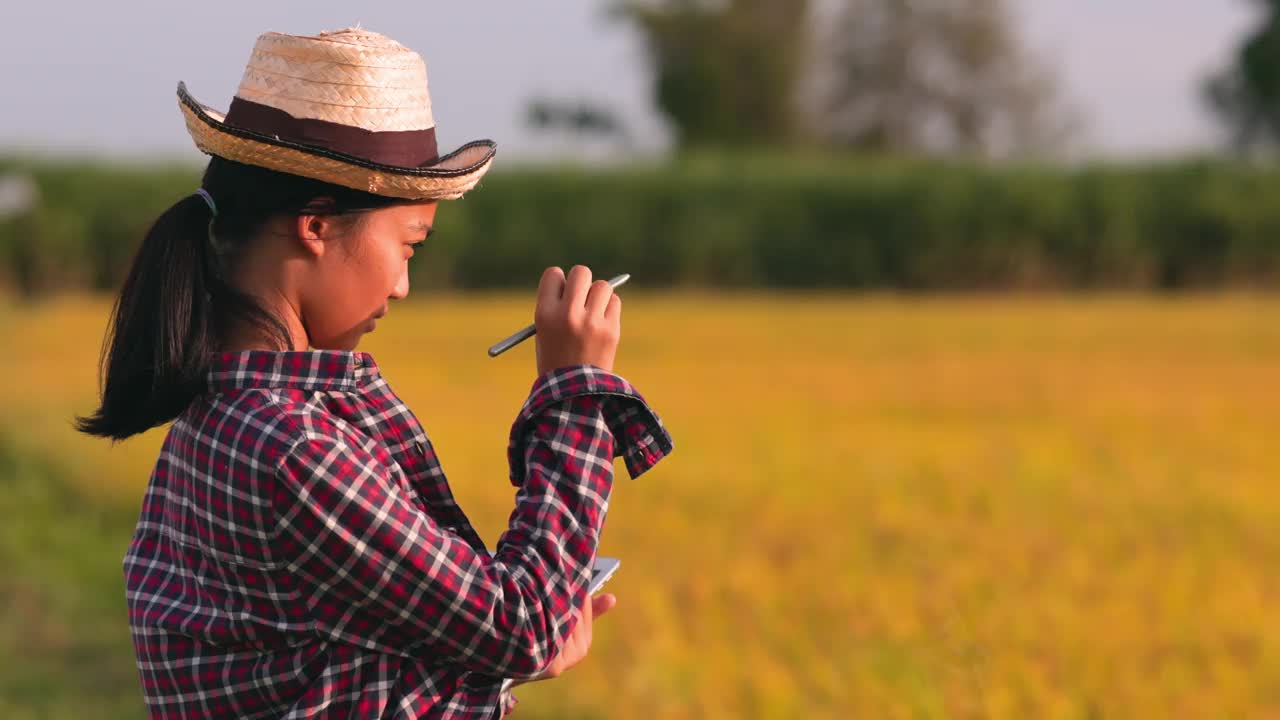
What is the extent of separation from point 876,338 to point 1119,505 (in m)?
9.93

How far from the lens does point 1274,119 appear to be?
45656 millimetres

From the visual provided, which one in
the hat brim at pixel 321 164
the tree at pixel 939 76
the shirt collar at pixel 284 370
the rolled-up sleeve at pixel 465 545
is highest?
the hat brim at pixel 321 164

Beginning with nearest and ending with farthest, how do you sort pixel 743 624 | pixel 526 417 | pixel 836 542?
1. pixel 526 417
2. pixel 743 624
3. pixel 836 542

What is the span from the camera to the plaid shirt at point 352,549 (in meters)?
1.34

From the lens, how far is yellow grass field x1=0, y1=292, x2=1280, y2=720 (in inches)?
156

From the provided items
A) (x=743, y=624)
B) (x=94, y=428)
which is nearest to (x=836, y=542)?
(x=743, y=624)

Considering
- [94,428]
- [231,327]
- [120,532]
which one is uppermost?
[231,327]

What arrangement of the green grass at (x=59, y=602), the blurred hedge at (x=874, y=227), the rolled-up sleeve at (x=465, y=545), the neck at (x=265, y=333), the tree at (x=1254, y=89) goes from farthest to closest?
the tree at (x=1254, y=89), the blurred hedge at (x=874, y=227), the green grass at (x=59, y=602), the neck at (x=265, y=333), the rolled-up sleeve at (x=465, y=545)

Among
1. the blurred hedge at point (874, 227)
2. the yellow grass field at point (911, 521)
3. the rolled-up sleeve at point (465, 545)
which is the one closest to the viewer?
the rolled-up sleeve at point (465, 545)

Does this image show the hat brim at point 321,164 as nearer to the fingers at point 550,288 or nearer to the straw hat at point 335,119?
the straw hat at point 335,119

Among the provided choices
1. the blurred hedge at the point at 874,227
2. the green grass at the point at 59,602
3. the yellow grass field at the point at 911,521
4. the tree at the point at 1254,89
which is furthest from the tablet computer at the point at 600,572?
the tree at the point at 1254,89

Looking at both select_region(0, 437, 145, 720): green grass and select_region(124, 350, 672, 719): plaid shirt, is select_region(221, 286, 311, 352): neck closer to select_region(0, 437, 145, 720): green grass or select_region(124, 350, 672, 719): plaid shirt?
select_region(124, 350, 672, 719): plaid shirt

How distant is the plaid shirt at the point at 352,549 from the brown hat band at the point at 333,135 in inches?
7.1

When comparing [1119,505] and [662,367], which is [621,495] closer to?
[1119,505]
